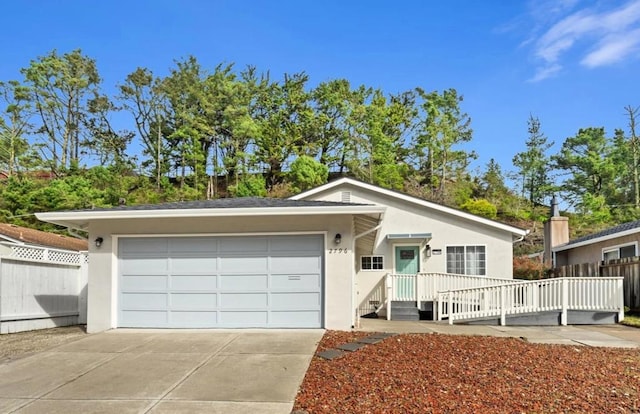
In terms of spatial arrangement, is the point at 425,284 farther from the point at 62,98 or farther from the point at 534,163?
the point at 62,98

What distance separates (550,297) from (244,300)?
26.2 feet

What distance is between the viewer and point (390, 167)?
3108cm

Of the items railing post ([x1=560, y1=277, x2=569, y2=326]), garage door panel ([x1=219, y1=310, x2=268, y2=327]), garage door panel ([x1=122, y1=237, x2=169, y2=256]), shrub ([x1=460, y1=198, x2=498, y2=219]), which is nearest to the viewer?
garage door panel ([x1=219, y1=310, x2=268, y2=327])

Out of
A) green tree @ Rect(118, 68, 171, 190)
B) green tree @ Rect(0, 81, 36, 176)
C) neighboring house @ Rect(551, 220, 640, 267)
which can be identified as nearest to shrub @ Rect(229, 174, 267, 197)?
green tree @ Rect(118, 68, 171, 190)

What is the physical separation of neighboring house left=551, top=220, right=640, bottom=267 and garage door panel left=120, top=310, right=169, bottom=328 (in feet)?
44.4

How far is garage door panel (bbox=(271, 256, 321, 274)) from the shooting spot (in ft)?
30.4

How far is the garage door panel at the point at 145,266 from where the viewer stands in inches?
378

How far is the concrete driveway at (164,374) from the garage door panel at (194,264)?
1.36m

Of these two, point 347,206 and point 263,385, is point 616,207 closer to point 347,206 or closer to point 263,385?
point 347,206

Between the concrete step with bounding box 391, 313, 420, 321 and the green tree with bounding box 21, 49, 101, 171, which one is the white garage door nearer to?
the concrete step with bounding box 391, 313, 420, 321

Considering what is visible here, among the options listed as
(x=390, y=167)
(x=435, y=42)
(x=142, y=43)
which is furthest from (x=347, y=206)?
(x=390, y=167)

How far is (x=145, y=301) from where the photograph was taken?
957cm

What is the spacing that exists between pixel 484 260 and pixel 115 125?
31.4m

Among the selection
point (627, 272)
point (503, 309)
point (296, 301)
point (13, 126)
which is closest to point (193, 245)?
point (296, 301)
